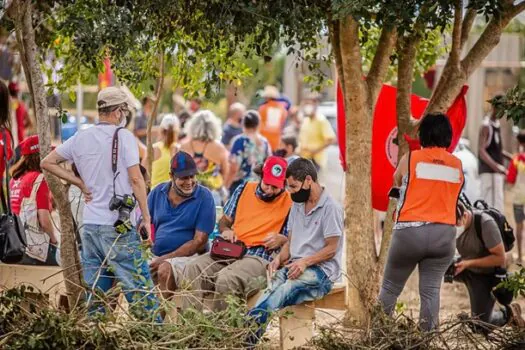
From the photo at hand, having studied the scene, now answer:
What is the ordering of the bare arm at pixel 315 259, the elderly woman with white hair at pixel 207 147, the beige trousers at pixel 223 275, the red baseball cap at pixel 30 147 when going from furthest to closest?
1. the elderly woman with white hair at pixel 207 147
2. the red baseball cap at pixel 30 147
3. the beige trousers at pixel 223 275
4. the bare arm at pixel 315 259

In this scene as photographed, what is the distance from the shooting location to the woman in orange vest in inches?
309

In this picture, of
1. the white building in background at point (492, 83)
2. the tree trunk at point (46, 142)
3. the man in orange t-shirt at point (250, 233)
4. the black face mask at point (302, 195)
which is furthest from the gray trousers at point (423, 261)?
the white building in background at point (492, 83)

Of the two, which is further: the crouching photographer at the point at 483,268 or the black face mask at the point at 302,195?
the crouching photographer at the point at 483,268

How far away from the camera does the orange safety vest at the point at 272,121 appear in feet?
62.4

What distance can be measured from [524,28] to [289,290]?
271 inches

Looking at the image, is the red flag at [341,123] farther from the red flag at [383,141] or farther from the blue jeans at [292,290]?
the blue jeans at [292,290]

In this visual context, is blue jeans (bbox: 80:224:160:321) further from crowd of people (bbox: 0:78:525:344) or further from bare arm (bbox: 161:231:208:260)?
bare arm (bbox: 161:231:208:260)

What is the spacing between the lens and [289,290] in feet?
27.1

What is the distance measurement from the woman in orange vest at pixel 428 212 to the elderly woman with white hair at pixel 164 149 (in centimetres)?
508

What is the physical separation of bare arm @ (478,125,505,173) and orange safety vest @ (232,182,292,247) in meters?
6.28

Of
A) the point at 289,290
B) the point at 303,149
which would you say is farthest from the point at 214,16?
the point at 303,149

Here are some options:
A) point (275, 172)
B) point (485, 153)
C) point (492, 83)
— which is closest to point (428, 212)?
point (275, 172)

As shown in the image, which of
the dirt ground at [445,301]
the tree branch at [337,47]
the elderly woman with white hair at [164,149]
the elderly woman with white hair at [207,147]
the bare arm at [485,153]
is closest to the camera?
the tree branch at [337,47]

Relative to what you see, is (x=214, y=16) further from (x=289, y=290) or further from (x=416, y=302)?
(x=416, y=302)
